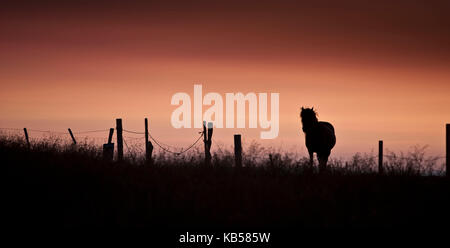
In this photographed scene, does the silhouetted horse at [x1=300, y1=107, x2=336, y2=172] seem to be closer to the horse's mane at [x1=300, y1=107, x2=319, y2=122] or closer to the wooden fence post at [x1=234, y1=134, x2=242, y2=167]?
the horse's mane at [x1=300, y1=107, x2=319, y2=122]

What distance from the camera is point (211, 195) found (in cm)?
1097

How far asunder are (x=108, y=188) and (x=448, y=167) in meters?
12.4

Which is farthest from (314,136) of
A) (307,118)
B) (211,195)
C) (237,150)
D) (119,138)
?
(211,195)

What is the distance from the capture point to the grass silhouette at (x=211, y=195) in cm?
983

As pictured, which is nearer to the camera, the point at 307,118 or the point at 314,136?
the point at 307,118

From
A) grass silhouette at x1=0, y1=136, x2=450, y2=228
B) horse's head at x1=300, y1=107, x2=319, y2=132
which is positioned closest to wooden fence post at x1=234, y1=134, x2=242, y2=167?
grass silhouette at x1=0, y1=136, x2=450, y2=228

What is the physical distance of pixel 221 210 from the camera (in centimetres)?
1007

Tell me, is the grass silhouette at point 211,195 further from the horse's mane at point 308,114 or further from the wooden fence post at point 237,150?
the horse's mane at point 308,114

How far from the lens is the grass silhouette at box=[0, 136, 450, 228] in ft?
32.2

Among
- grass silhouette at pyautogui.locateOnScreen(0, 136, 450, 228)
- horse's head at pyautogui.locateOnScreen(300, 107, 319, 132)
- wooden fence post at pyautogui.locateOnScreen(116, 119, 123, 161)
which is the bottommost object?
grass silhouette at pyautogui.locateOnScreen(0, 136, 450, 228)

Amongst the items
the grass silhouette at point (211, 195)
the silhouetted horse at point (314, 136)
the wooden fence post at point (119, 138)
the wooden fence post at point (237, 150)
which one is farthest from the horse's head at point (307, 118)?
the wooden fence post at point (119, 138)

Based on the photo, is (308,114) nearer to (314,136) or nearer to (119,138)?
(314,136)
